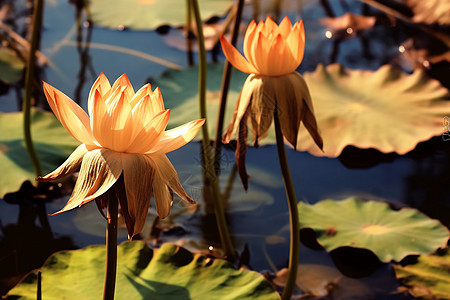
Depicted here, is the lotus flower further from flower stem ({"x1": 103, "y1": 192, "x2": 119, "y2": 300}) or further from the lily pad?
the lily pad

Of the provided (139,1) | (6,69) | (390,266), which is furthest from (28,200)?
(139,1)

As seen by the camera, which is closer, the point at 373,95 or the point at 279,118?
the point at 279,118

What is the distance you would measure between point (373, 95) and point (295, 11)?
0.96 meters

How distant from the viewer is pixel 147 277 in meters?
1.04

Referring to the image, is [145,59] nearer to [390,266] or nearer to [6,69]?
[6,69]

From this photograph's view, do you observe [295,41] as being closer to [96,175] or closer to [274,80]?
[274,80]

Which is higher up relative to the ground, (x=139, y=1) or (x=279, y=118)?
(x=139, y=1)

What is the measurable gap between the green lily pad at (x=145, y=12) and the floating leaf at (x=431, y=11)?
88 centimetres

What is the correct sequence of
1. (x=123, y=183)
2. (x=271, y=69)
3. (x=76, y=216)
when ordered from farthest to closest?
1. (x=76, y=216)
2. (x=271, y=69)
3. (x=123, y=183)

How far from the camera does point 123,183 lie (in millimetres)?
684

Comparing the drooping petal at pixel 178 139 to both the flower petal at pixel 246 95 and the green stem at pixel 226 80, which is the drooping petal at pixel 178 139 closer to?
the flower petal at pixel 246 95

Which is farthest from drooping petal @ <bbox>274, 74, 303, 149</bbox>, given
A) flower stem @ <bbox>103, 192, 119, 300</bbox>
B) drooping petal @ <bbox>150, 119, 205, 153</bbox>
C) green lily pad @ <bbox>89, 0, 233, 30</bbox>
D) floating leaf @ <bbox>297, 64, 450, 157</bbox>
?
green lily pad @ <bbox>89, 0, 233, 30</bbox>

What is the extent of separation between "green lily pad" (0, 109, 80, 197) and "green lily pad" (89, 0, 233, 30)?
32.4 inches

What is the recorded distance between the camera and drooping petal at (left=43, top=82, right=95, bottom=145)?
68cm
